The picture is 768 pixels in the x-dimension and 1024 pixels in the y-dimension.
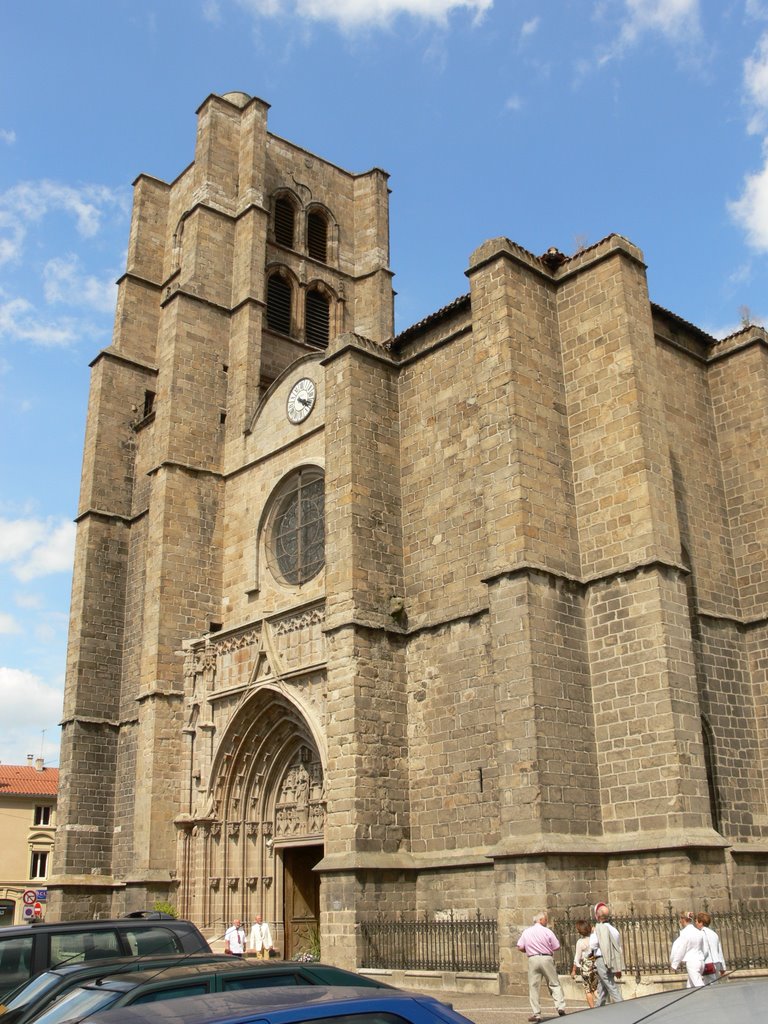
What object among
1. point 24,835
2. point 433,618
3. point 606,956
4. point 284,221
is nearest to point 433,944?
point 433,618

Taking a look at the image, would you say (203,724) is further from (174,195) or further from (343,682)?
(174,195)

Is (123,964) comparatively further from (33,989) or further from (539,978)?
(539,978)

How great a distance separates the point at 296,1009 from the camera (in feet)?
10.1

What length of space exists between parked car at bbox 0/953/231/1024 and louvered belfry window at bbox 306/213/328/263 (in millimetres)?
22557

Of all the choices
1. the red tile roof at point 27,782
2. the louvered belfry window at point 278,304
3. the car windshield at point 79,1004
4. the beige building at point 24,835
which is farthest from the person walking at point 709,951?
the red tile roof at point 27,782

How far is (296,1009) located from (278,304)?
75.5 feet

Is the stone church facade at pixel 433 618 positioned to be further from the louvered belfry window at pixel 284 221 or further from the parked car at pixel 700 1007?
the parked car at pixel 700 1007

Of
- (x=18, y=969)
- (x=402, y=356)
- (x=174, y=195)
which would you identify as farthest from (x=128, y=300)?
(x=18, y=969)

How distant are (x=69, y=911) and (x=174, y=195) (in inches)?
713

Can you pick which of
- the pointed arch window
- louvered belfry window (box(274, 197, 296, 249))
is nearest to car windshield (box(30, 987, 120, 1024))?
the pointed arch window

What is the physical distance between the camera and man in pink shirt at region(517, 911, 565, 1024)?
395 inches

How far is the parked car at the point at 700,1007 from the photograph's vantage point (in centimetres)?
229

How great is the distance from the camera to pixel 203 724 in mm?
18734

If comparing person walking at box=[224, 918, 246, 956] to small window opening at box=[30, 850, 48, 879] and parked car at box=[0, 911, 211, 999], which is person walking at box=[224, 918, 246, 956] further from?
small window opening at box=[30, 850, 48, 879]
